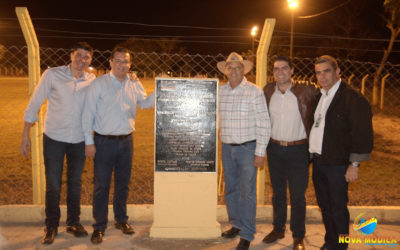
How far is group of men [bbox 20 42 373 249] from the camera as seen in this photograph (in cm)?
405

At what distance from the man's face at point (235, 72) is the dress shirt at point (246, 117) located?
0.21 ft

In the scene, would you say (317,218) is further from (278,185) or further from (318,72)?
(318,72)

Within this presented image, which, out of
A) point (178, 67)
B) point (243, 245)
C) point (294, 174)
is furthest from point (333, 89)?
point (178, 67)

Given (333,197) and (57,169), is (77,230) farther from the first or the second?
(333,197)

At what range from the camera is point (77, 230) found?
446cm

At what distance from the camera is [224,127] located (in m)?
4.31

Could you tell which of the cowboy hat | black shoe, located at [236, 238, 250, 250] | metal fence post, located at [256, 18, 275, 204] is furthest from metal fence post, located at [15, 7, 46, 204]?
metal fence post, located at [256, 18, 275, 204]

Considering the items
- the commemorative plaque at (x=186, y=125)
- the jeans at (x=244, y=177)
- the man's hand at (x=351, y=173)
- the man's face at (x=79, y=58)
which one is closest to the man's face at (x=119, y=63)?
the man's face at (x=79, y=58)

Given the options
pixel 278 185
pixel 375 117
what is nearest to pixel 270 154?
pixel 278 185

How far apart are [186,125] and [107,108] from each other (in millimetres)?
889

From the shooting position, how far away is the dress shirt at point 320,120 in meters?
3.86

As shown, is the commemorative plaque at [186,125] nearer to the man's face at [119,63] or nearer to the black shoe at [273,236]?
the man's face at [119,63]

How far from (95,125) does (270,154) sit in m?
1.97

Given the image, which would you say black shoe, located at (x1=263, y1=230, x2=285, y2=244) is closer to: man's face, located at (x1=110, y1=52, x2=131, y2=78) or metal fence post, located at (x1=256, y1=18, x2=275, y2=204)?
metal fence post, located at (x1=256, y1=18, x2=275, y2=204)
